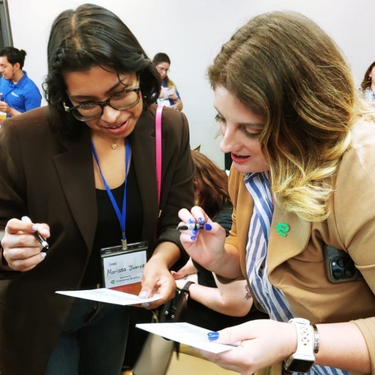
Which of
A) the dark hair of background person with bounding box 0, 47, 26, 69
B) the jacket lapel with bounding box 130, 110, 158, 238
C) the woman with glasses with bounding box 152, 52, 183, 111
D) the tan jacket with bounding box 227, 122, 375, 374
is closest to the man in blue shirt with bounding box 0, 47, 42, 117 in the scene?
the dark hair of background person with bounding box 0, 47, 26, 69

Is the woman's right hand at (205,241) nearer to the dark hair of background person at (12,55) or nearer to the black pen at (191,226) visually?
the black pen at (191,226)

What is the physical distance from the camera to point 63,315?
4.31ft

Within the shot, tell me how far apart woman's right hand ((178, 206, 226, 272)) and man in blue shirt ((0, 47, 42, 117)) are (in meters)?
4.01

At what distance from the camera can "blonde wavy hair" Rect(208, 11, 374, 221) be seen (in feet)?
2.75

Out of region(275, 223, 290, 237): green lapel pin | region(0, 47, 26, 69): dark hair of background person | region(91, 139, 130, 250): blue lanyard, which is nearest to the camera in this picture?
region(275, 223, 290, 237): green lapel pin

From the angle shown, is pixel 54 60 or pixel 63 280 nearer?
pixel 54 60

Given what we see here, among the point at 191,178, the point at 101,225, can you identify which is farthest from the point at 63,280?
the point at 191,178

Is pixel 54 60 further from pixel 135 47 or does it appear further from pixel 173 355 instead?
pixel 173 355

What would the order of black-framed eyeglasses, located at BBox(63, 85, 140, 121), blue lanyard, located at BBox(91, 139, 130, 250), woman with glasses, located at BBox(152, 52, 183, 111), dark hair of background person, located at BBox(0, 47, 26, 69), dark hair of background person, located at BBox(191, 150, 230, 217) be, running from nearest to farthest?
black-framed eyeglasses, located at BBox(63, 85, 140, 121) < blue lanyard, located at BBox(91, 139, 130, 250) < dark hair of background person, located at BBox(191, 150, 230, 217) < dark hair of background person, located at BBox(0, 47, 26, 69) < woman with glasses, located at BBox(152, 52, 183, 111)

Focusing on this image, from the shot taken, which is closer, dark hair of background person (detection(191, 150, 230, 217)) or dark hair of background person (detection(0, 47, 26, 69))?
dark hair of background person (detection(191, 150, 230, 217))

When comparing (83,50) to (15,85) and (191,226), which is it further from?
(15,85)

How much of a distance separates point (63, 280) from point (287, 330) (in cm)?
77

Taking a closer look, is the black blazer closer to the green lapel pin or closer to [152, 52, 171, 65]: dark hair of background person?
the green lapel pin

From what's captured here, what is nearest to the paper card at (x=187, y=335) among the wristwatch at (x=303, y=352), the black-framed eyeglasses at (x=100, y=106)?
the wristwatch at (x=303, y=352)
